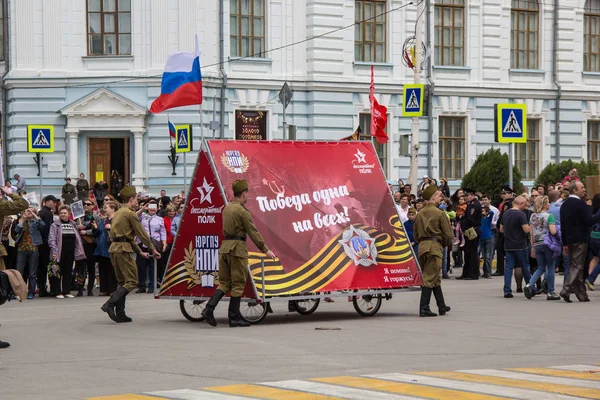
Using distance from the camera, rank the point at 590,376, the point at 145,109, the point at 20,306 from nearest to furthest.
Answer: the point at 590,376
the point at 20,306
the point at 145,109

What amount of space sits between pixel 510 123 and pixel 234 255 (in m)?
10.3

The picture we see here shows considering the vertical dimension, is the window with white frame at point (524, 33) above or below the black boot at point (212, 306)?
above

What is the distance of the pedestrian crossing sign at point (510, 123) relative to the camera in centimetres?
2664

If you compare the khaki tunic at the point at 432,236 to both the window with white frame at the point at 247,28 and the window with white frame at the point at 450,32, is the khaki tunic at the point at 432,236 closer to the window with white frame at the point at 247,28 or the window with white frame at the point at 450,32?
the window with white frame at the point at 247,28

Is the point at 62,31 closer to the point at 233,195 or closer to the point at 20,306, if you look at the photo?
the point at 20,306

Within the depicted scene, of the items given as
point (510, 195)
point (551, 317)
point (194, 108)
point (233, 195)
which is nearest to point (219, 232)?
point (233, 195)

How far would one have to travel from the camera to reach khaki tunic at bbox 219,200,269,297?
17.9m

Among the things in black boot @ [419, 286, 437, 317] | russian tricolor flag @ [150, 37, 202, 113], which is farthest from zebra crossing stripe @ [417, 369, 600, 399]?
russian tricolor flag @ [150, 37, 202, 113]

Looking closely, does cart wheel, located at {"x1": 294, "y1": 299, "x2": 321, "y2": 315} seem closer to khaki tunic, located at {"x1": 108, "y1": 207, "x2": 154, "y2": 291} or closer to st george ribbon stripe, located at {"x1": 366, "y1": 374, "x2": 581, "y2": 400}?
khaki tunic, located at {"x1": 108, "y1": 207, "x2": 154, "y2": 291}

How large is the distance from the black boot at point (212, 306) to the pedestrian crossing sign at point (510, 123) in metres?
10.1

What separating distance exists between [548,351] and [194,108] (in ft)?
84.1

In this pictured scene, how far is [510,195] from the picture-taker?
28.2 m

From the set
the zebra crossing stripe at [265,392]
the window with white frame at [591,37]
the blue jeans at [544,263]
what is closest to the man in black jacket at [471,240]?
the blue jeans at [544,263]

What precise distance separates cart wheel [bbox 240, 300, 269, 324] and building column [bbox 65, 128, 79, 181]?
69.8 feet
